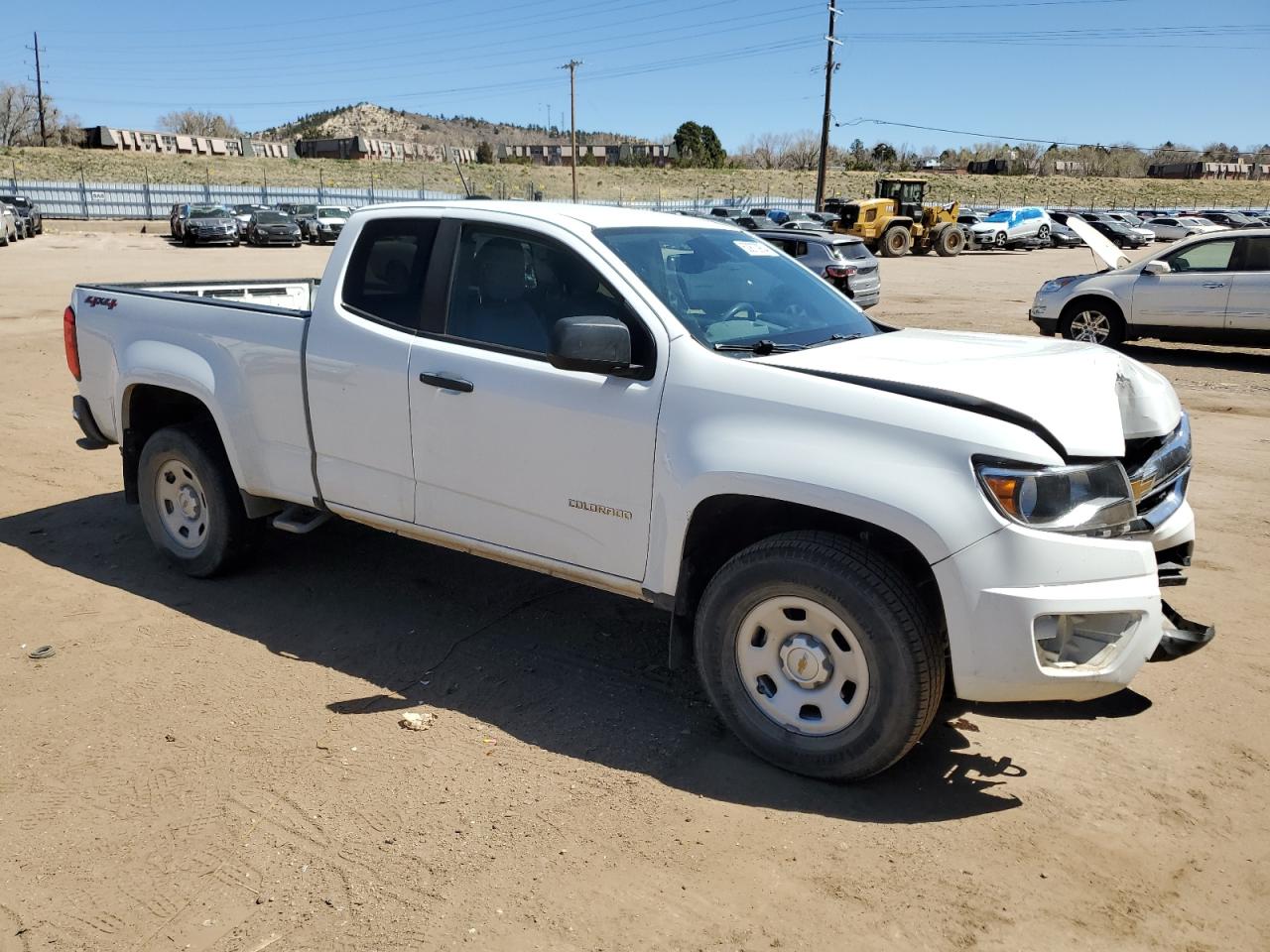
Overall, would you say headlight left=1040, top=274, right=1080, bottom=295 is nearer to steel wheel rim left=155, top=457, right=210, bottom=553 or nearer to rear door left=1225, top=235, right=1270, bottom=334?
rear door left=1225, top=235, right=1270, bottom=334

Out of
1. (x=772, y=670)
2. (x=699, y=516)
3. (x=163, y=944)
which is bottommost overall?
(x=163, y=944)

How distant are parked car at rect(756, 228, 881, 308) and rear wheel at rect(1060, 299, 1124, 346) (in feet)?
16.0

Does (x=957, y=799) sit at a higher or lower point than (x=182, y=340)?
lower

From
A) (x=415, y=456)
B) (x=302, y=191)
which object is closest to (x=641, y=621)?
(x=415, y=456)

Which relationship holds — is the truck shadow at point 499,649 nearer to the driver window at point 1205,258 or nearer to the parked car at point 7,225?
the driver window at point 1205,258

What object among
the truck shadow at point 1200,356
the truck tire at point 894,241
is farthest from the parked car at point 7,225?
the truck shadow at point 1200,356

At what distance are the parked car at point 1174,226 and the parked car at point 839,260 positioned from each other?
3907 cm

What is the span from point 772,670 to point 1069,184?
108379mm

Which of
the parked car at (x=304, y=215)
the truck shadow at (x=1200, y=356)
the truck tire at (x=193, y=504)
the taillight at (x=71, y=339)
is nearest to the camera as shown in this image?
the truck tire at (x=193, y=504)

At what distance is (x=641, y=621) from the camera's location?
16.6 feet

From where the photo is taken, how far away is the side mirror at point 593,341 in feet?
12.1

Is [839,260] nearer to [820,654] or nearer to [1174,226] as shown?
[820,654]

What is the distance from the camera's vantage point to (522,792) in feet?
11.8

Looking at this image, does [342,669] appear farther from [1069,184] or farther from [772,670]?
[1069,184]
